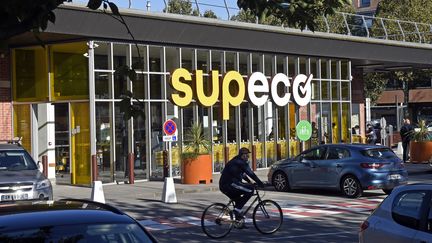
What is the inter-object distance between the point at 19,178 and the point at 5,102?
1011 centimetres

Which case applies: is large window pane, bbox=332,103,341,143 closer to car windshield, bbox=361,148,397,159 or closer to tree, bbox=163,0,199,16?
tree, bbox=163,0,199,16

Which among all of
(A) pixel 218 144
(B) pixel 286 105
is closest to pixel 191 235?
(A) pixel 218 144

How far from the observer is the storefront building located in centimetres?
2375

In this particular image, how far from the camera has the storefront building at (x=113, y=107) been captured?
77.9ft

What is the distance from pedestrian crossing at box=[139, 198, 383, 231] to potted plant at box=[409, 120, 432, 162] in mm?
12028

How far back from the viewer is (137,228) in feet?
16.4

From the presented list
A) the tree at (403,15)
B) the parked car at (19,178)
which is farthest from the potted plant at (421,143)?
the parked car at (19,178)

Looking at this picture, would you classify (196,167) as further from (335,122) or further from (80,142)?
(335,122)

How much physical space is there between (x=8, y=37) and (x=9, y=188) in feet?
33.3

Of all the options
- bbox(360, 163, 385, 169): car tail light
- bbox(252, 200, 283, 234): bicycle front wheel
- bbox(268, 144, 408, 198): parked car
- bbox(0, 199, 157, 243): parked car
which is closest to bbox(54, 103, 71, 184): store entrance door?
bbox(268, 144, 408, 198): parked car

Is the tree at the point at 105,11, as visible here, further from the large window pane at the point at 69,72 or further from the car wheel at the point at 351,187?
the large window pane at the point at 69,72

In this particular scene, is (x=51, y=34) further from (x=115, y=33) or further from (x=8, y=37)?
(x=8, y=37)

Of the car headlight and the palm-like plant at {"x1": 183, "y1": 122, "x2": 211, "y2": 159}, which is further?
the palm-like plant at {"x1": 183, "y1": 122, "x2": 211, "y2": 159}

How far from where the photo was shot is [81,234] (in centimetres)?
464
